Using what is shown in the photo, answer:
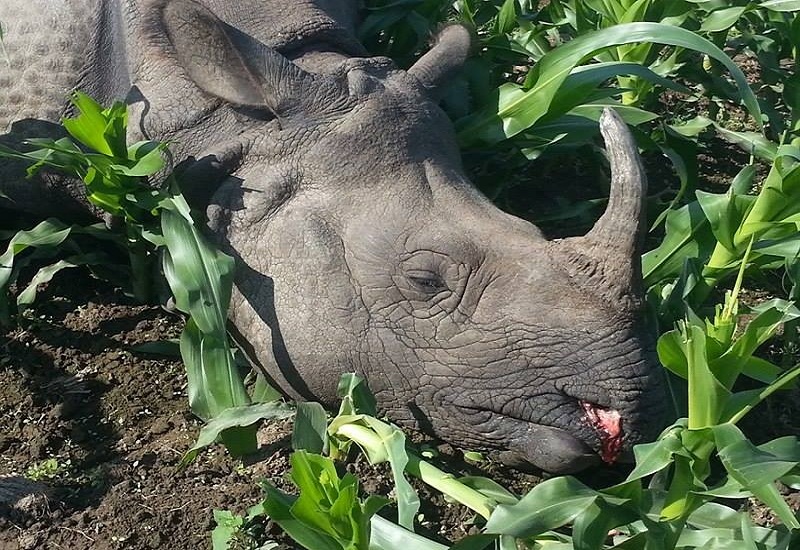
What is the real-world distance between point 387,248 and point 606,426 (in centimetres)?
82

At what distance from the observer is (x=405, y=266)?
361 cm

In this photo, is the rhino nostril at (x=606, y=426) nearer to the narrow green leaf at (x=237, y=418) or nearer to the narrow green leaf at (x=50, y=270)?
the narrow green leaf at (x=237, y=418)

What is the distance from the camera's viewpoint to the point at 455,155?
402 cm

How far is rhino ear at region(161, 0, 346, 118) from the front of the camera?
12.7 ft

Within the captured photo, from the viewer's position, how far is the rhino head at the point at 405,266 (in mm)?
3338

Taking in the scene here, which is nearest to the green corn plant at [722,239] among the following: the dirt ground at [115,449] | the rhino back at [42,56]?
the dirt ground at [115,449]

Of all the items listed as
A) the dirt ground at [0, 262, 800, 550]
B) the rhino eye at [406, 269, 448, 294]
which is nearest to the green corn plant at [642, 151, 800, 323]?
the dirt ground at [0, 262, 800, 550]

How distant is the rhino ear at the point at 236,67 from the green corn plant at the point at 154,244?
0.93 feet

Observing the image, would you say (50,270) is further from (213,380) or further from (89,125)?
(213,380)

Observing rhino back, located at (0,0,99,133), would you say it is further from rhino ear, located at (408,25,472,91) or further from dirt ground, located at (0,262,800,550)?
rhino ear, located at (408,25,472,91)

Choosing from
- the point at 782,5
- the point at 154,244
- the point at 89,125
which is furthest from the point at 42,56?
the point at 782,5

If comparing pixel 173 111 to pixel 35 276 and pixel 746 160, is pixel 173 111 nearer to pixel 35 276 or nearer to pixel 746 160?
pixel 35 276

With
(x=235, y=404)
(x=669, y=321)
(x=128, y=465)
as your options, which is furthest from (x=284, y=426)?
(x=669, y=321)

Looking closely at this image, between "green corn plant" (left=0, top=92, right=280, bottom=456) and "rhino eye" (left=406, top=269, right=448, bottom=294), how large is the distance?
1.84 ft
